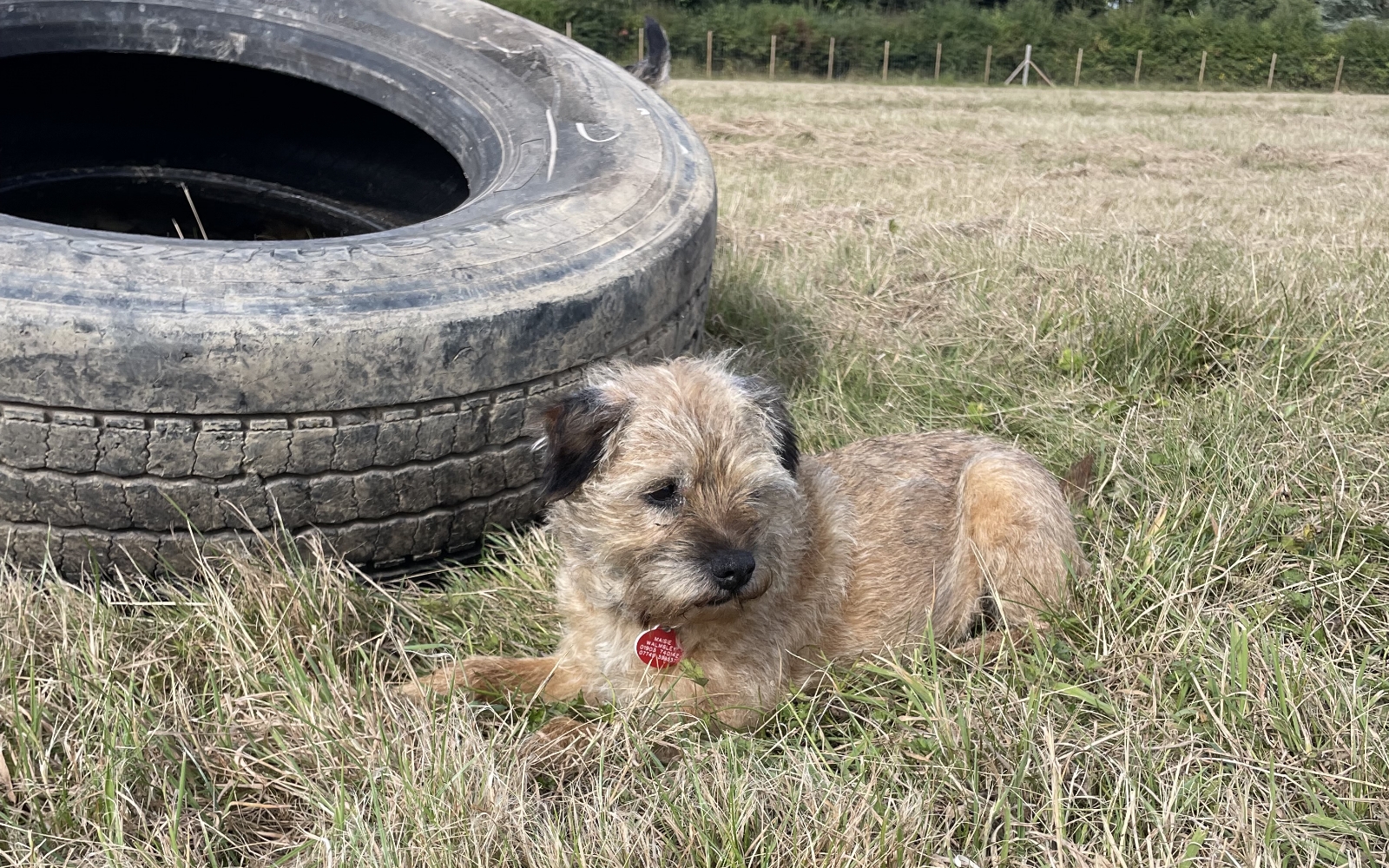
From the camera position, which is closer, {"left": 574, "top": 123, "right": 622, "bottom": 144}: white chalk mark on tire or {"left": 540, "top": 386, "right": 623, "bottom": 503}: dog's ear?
{"left": 540, "top": 386, "right": 623, "bottom": 503}: dog's ear

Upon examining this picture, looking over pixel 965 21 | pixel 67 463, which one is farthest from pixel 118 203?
pixel 965 21

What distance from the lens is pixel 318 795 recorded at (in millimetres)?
2369

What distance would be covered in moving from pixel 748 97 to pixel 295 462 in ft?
81.2

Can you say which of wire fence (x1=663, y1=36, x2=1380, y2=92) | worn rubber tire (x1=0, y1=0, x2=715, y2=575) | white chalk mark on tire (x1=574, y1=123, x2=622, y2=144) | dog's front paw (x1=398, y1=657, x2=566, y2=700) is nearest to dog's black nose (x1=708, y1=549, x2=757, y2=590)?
dog's front paw (x1=398, y1=657, x2=566, y2=700)

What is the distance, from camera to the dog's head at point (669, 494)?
113 inches

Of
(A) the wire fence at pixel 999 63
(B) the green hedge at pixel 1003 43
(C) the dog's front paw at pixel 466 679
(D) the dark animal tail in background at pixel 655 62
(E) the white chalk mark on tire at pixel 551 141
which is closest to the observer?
(C) the dog's front paw at pixel 466 679

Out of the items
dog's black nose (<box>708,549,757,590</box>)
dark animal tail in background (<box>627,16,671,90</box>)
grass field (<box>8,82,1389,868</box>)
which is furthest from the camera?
dark animal tail in background (<box>627,16,671,90</box>)

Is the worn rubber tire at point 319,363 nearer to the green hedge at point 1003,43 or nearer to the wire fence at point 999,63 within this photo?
the wire fence at point 999,63

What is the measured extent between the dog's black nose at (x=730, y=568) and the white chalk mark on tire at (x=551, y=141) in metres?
1.78

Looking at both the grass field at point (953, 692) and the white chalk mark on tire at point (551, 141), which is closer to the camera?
the grass field at point (953, 692)

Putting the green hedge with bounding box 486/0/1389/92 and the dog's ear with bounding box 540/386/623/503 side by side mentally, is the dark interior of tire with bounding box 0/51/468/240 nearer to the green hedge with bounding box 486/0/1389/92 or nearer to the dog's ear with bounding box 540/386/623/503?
the dog's ear with bounding box 540/386/623/503

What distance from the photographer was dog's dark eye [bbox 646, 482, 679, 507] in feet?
9.79

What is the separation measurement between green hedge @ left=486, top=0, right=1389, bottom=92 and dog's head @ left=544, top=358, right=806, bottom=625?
129 ft

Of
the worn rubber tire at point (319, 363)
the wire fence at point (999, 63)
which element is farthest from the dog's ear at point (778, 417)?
the wire fence at point (999, 63)
